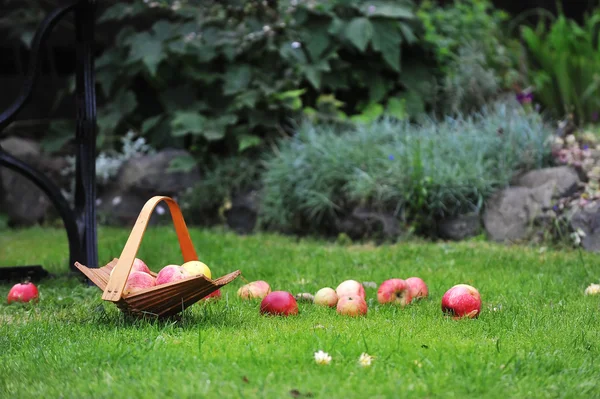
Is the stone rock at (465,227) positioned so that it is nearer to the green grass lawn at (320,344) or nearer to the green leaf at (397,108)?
the green grass lawn at (320,344)

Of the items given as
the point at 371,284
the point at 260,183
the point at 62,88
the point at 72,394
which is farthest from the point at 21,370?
the point at 62,88

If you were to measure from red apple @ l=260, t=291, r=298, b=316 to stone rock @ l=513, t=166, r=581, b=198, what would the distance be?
113 inches

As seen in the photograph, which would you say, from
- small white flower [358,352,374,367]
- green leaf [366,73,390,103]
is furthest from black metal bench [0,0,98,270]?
green leaf [366,73,390,103]

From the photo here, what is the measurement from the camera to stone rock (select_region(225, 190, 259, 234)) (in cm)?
649

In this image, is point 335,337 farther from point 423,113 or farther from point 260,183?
point 423,113

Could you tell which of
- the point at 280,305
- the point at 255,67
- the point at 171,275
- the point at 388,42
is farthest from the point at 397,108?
the point at 171,275

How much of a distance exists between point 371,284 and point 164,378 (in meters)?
1.77

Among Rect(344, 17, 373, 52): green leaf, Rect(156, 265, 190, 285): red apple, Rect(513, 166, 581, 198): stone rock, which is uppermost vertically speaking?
Rect(344, 17, 373, 52): green leaf

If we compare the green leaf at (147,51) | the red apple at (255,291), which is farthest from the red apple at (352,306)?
the green leaf at (147,51)

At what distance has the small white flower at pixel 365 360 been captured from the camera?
230 centimetres

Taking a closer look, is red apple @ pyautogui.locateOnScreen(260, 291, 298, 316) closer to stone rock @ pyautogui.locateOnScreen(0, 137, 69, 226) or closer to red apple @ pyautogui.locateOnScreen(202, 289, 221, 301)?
red apple @ pyautogui.locateOnScreen(202, 289, 221, 301)

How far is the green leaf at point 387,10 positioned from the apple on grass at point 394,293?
429 cm

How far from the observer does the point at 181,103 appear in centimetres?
730

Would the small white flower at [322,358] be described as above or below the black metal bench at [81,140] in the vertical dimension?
below
